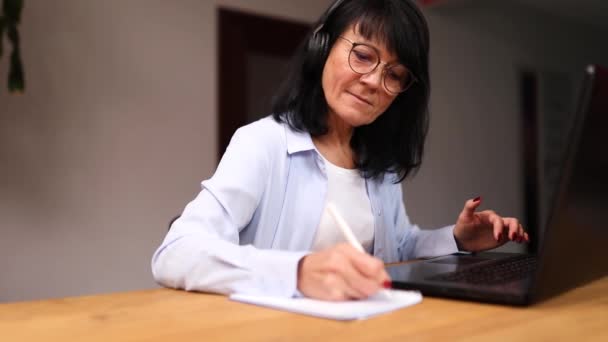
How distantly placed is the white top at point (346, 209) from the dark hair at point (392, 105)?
59mm

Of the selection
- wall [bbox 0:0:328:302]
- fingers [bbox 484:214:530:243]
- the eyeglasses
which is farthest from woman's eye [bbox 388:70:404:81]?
wall [bbox 0:0:328:302]

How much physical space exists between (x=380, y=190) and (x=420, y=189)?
7.96 ft

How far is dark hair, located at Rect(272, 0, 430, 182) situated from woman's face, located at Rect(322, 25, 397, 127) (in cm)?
2

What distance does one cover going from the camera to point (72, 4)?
2.48m

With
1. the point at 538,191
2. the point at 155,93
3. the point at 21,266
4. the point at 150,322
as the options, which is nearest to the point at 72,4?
the point at 155,93

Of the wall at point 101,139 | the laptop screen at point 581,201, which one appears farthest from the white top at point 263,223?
the wall at point 101,139

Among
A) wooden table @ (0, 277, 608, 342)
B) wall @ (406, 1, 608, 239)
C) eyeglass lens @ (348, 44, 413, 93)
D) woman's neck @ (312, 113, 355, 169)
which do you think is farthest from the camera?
wall @ (406, 1, 608, 239)

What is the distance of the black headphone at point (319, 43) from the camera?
1.25m

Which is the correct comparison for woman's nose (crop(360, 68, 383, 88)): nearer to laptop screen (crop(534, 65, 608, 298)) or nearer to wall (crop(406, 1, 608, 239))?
laptop screen (crop(534, 65, 608, 298))

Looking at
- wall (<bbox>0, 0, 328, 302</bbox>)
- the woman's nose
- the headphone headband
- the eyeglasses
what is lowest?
wall (<bbox>0, 0, 328, 302</bbox>)

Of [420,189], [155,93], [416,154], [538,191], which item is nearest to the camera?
[416,154]

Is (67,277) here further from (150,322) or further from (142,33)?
(150,322)

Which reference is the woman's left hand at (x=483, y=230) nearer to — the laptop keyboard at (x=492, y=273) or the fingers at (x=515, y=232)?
the fingers at (x=515, y=232)

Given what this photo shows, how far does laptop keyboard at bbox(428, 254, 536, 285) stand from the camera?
0.81m
